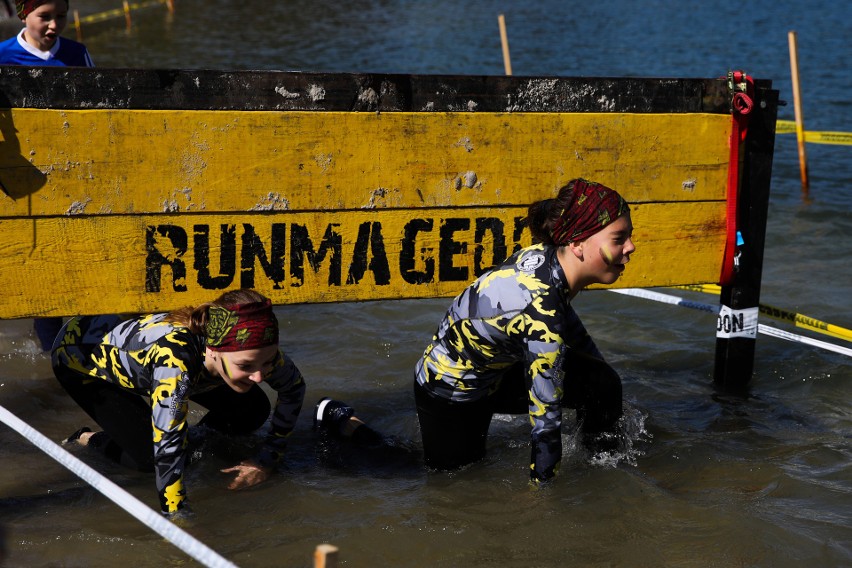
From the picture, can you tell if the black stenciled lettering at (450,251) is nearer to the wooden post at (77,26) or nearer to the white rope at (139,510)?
the white rope at (139,510)

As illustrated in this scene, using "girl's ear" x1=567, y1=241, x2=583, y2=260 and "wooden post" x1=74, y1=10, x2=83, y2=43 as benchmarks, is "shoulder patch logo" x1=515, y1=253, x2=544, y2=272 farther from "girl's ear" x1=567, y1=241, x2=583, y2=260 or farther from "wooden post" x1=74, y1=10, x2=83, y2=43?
"wooden post" x1=74, y1=10, x2=83, y2=43

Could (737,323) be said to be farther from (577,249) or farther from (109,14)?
(109,14)

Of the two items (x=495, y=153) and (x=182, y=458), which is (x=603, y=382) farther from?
(x=182, y=458)

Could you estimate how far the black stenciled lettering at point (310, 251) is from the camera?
186 inches

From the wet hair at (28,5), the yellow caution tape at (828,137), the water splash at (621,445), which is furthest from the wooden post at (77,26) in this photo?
the water splash at (621,445)

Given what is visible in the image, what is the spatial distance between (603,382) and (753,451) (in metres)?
1.24

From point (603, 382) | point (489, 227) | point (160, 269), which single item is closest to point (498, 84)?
point (489, 227)

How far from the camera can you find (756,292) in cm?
564

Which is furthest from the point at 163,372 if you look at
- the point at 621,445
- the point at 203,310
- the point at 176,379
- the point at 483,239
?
the point at 621,445

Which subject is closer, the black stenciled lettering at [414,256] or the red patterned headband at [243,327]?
the red patterned headband at [243,327]

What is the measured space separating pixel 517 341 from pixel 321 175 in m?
1.24

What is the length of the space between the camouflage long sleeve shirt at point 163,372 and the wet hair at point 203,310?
1.3 inches

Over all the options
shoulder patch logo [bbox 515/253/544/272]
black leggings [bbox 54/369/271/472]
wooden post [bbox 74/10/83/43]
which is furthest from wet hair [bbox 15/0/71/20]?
wooden post [bbox 74/10/83/43]

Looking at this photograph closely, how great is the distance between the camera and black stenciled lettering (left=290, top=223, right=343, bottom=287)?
473 cm
